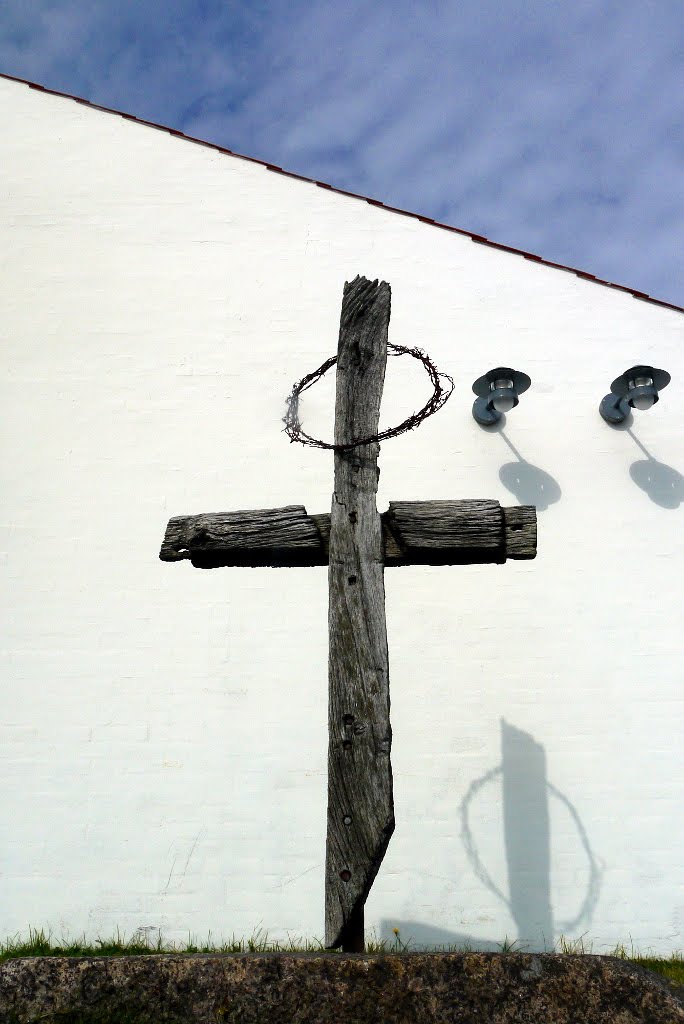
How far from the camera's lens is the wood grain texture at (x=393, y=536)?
306 cm

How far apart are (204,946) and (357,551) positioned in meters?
3.18

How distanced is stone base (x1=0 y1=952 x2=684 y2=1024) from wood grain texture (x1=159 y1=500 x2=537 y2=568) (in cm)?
135

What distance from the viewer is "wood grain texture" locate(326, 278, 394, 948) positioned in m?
2.59

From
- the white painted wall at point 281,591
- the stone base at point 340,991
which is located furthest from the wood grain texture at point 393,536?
the white painted wall at point 281,591

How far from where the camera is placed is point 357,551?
3.01 m

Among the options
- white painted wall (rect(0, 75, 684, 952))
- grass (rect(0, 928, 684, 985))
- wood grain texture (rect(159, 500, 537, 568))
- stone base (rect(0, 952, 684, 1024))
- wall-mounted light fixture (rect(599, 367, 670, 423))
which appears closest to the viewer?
stone base (rect(0, 952, 684, 1024))

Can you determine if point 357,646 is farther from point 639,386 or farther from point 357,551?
point 639,386

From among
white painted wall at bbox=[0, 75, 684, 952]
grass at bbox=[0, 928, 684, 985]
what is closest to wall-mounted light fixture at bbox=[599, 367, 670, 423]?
white painted wall at bbox=[0, 75, 684, 952]

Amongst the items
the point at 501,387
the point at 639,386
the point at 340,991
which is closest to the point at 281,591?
the point at 501,387

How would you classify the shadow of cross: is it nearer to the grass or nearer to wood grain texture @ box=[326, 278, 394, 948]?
wood grain texture @ box=[326, 278, 394, 948]

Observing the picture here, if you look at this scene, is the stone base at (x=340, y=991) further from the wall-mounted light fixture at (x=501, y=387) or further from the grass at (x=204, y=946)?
the wall-mounted light fixture at (x=501, y=387)

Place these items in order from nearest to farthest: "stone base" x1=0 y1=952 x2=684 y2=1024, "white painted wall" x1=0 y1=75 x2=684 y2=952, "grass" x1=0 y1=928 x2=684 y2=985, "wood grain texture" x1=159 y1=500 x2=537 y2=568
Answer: "stone base" x1=0 y1=952 x2=684 y2=1024 → "wood grain texture" x1=159 y1=500 x2=537 y2=568 → "grass" x1=0 y1=928 x2=684 y2=985 → "white painted wall" x1=0 y1=75 x2=684 y2=952

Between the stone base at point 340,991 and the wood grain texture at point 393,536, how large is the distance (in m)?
1.35

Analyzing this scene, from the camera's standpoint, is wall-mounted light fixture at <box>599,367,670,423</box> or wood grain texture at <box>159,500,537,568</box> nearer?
wood grain texture at <box>159,500,537,568</box>
